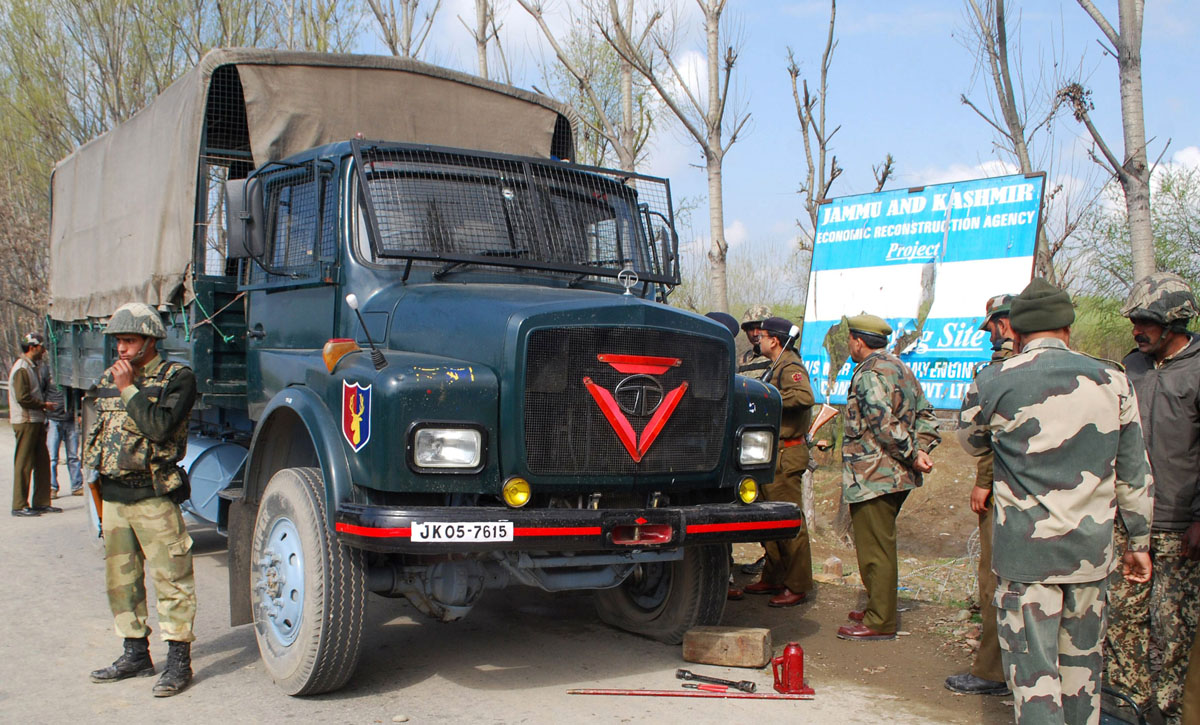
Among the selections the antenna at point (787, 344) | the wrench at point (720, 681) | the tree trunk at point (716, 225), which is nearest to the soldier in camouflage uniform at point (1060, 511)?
the wrench at point (720, 681)

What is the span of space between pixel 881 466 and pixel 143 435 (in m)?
3.88

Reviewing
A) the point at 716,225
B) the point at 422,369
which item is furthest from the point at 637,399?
the point at 716,225

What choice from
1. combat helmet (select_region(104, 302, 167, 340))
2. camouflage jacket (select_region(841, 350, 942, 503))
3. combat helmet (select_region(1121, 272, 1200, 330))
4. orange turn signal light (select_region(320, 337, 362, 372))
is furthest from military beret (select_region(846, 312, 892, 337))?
combat helmet (select_region(104, 302, 167, 340))

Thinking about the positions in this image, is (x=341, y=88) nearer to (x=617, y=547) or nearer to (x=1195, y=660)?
(x=617, y=547)

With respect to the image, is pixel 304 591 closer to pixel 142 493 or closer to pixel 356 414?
pixel 356 414

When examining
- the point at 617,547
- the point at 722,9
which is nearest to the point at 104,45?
the point at 722,9

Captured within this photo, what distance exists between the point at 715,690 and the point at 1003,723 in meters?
1.29

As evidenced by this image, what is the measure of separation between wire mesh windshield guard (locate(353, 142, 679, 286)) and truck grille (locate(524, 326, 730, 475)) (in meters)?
1.04

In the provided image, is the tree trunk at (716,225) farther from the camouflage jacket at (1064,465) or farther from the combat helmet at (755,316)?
the camouflage jacket at (1064,465)

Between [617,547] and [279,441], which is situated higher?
[279,441]

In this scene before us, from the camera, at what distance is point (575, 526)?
14.1 ft

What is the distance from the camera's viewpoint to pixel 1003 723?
14.5ft

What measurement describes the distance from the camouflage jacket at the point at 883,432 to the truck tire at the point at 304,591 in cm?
281

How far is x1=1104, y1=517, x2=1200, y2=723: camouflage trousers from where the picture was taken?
13.9 ft
